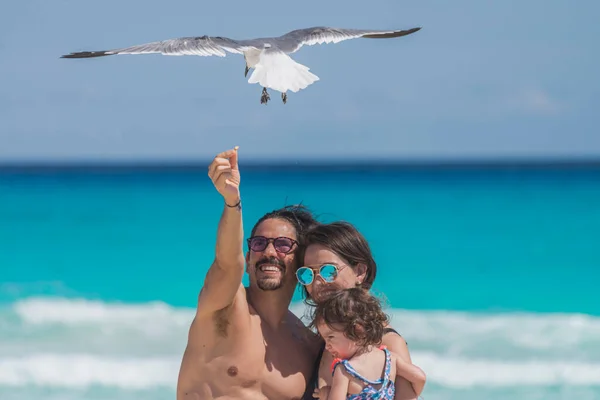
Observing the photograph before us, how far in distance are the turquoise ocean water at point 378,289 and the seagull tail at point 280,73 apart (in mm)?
4629

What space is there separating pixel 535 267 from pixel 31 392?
8401mm

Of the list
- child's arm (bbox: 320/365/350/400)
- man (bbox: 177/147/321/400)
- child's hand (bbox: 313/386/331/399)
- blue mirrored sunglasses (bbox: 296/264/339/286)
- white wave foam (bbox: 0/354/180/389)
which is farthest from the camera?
white wave foam (bbox: 0/354/180/389)

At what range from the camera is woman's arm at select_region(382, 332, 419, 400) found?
141 inches

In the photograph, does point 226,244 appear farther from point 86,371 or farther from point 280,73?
point 86,371

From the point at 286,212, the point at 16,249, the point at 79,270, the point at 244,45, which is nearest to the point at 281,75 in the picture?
the point at 244,45

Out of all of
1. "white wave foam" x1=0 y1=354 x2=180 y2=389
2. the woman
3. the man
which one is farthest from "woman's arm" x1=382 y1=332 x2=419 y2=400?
"white wave foam" x1=0 y1=354 x2=180 y2=389

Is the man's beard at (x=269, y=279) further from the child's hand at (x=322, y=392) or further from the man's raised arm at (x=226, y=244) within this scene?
the child's hand at (x=322, y=392)

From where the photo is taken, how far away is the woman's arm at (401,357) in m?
3.58

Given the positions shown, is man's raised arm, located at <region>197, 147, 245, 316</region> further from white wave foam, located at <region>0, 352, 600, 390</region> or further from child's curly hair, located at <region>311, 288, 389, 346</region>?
white wave foam, located at <region>0, 352, 600, 390</region>

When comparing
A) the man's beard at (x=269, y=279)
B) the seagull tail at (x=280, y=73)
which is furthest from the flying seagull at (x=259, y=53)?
the man's beard at (x=269, y=279)

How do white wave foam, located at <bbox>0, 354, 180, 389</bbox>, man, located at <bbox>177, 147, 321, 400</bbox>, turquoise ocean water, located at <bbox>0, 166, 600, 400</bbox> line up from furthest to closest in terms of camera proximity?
1. turquoise ocean water, located at <bbox>0, 166, 600, 400</bbox>
2. white wave foam, located at <bbox>0, 354, 180, 389</bbox>
3. man, located at <bbox>177, 147, 321, 400</bbox>

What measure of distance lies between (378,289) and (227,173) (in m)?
8.34

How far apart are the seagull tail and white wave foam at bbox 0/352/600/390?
193 inches

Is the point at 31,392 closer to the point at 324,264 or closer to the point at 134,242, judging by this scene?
the point at 324,264
